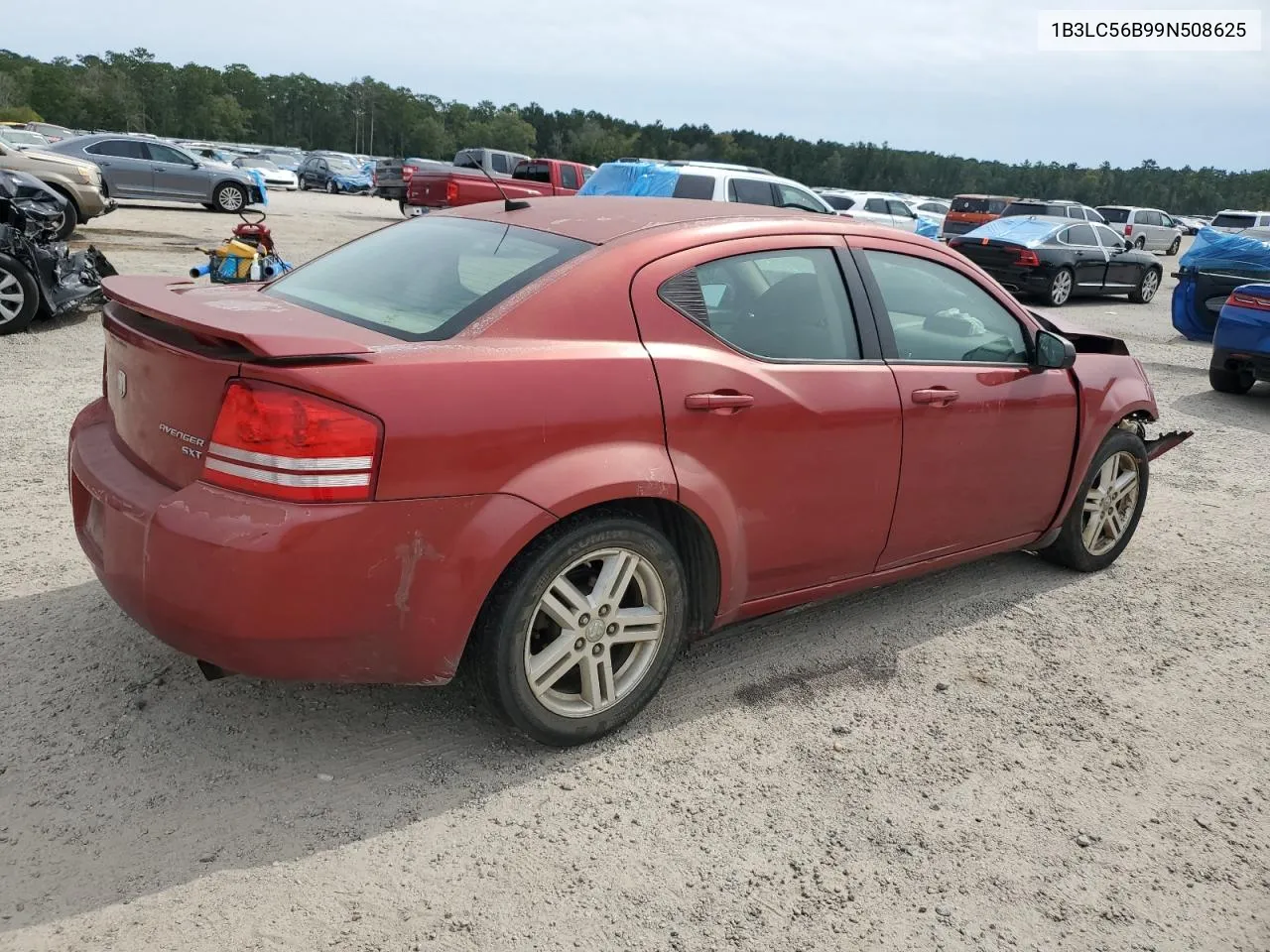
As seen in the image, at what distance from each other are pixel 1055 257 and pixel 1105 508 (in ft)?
42.5

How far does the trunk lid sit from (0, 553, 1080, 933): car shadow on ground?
81cm

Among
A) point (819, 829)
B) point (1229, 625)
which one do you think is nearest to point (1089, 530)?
point (1229, 625)

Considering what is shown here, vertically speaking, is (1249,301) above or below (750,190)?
below

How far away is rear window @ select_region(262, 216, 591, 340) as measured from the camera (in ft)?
9.78

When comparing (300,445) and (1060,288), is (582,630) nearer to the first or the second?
(300,445)

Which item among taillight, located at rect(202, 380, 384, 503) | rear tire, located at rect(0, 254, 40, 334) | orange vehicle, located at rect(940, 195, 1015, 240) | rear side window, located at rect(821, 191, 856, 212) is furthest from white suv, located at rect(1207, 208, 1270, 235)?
taillight, located at rect(202, 380, 384, 503)

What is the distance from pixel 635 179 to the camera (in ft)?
49.9

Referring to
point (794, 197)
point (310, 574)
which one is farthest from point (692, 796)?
point (794, 197)

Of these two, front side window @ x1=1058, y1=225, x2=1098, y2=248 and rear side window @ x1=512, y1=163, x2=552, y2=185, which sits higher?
rear side window @ x1=512, y1=163, x2=552, y2=185

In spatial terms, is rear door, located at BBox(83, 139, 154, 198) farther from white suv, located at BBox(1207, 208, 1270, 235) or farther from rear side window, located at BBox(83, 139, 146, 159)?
white suv, located at BBox(1207, 208, 1270, 235)

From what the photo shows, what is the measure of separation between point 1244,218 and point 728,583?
121 feet

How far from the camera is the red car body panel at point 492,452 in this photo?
2.56m

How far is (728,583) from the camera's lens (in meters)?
3.32

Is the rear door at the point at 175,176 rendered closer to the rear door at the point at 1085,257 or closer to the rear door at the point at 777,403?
the rear door at the point at 1085,257
